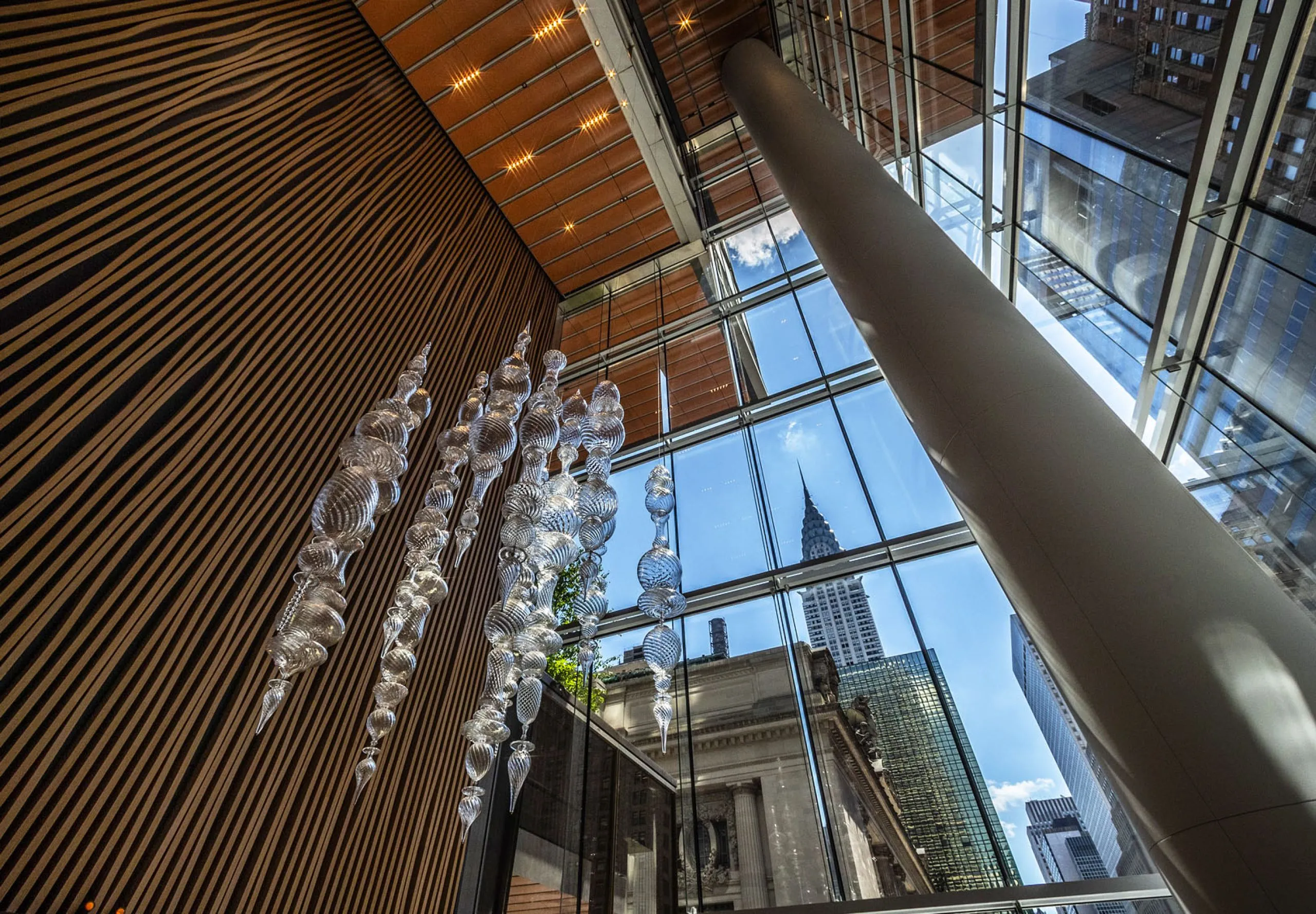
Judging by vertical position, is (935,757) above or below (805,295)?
below

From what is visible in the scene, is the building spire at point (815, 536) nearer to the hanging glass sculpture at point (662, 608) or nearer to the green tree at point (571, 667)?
the green tree at point (571, 667)

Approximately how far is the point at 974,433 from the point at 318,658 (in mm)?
3218

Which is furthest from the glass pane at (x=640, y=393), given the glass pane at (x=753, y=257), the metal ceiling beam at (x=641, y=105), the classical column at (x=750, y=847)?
the classical column at (x=750, y=847)

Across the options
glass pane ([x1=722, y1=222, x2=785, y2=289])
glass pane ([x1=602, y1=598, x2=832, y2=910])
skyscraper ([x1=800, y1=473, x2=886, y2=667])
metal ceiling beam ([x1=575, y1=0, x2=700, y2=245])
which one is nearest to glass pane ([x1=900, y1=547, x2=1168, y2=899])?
skyscraper ([x1=800, y1=473, x2=886, y2=667])

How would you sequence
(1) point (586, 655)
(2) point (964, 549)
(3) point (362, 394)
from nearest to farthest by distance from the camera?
(1) point (586, 655), (2) point (964, 549), (3) point (362, 394)

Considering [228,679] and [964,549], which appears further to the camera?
[964,549]

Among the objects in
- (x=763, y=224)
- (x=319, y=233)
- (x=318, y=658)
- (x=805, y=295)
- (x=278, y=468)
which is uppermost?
(x=763, y=224)

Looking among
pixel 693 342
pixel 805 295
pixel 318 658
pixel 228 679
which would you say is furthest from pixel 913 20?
pixel 228 679

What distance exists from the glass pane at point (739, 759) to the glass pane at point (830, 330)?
3.36 metres

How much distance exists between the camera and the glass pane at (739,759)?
16.1 ft

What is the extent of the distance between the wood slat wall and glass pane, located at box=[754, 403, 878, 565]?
3.59 meters

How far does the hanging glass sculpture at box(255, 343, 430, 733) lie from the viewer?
10.3 ft

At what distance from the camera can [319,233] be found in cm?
652

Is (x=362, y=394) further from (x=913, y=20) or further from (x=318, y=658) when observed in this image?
(x=913, y=20)
